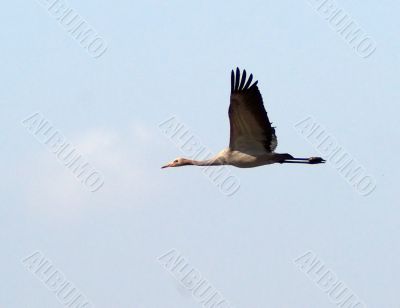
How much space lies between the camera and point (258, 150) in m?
48.5

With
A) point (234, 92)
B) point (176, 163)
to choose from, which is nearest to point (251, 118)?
point (234, 92)

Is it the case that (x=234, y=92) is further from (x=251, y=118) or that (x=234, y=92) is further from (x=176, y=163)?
(x=176, y=163)

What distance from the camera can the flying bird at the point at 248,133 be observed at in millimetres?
47375

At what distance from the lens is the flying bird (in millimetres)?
47375

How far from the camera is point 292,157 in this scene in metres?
48.7

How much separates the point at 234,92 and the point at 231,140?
1.57 meters

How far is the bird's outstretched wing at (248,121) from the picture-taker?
47344mm

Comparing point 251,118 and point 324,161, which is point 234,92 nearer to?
point 251,118

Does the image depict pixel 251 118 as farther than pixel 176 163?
No

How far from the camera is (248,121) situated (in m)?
47.8

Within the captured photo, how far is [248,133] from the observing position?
4816 centimetres

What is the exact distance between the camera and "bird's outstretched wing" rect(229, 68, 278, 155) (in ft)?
155

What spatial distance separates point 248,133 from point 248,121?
18.8 inches

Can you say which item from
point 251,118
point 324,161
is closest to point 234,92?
point 251,118
